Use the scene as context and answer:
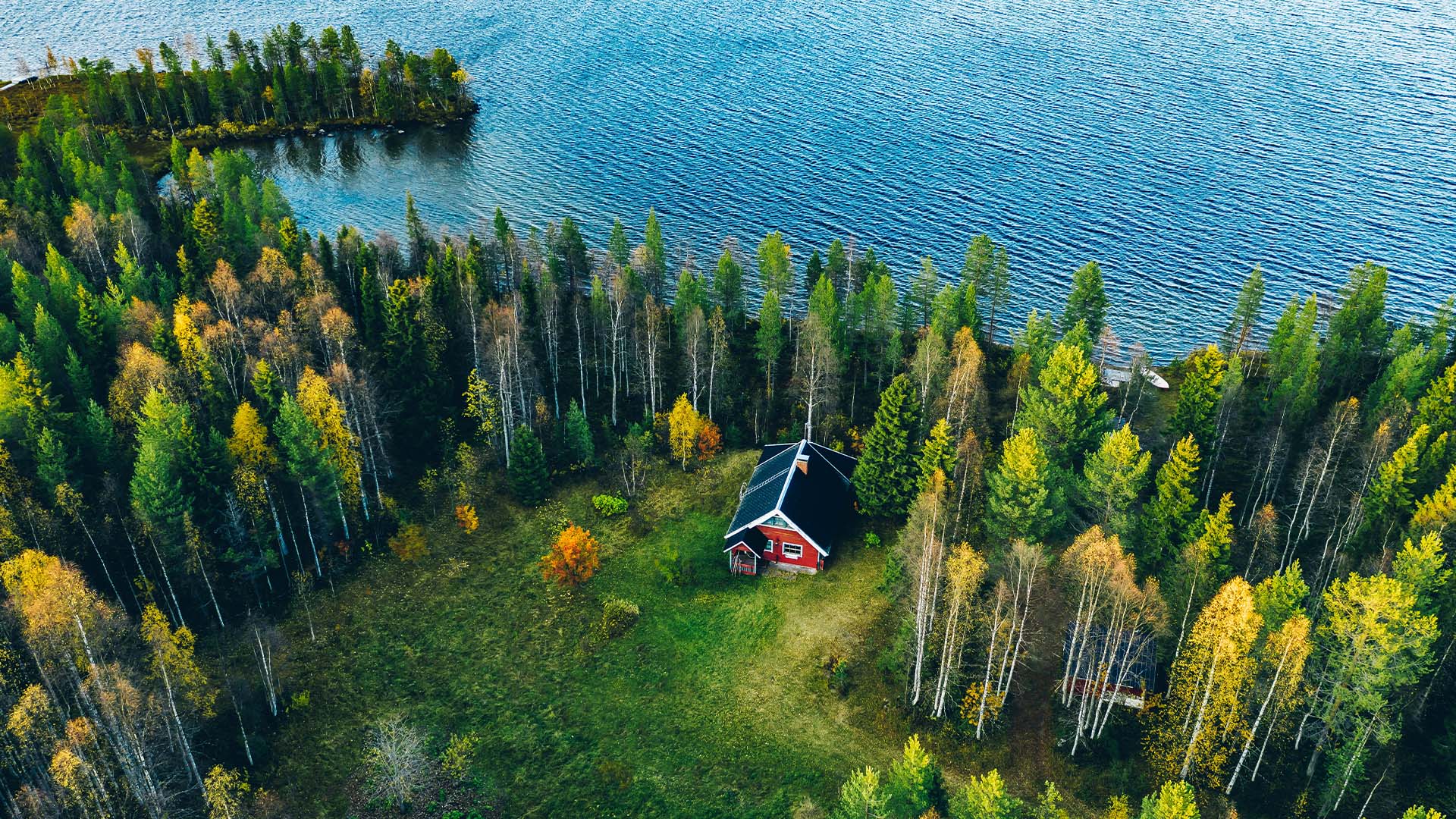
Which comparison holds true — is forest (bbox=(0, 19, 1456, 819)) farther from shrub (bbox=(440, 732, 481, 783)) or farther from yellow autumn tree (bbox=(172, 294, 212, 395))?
yellow autumn tree (bbox=(172, 294, 212, 395))

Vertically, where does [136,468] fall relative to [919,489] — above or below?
above

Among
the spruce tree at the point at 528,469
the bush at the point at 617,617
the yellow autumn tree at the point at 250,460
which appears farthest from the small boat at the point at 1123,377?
the yellow autumn tree at the point at 250,460

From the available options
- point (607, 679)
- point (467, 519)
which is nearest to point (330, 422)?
point (467, 519)

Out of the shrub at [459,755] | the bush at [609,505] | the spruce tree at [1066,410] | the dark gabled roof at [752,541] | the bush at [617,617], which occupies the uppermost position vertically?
the spruce tree at [1066,410]

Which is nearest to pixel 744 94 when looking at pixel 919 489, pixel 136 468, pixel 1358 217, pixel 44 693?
pixel 1358 217

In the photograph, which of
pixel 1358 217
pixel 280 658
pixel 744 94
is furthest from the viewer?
pixel 744 94

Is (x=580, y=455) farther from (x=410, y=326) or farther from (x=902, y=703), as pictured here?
(x=902, y=703)

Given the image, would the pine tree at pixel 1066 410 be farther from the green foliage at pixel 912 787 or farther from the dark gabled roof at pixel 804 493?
the green foliage at pixel 912 787
